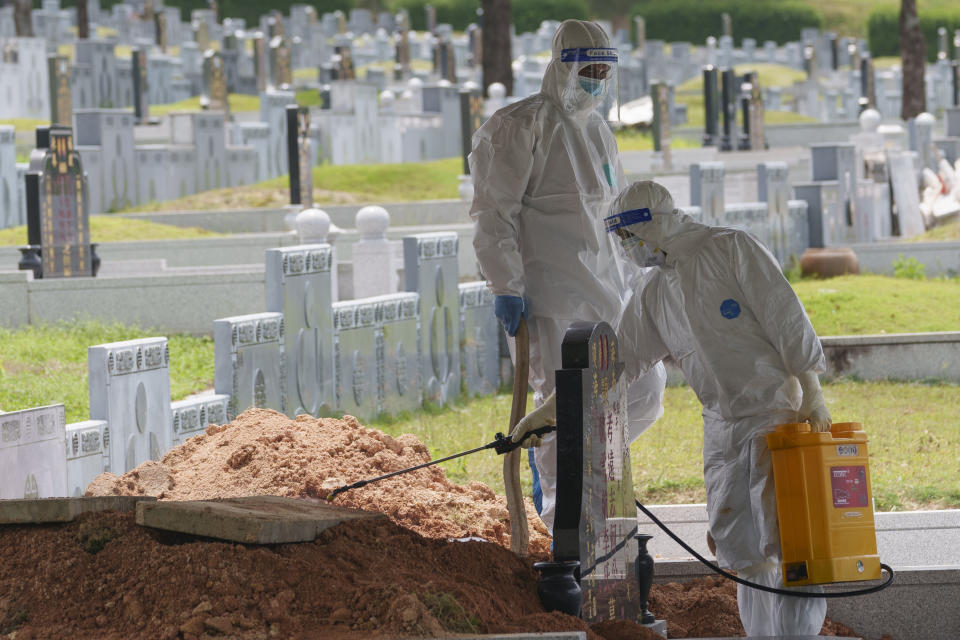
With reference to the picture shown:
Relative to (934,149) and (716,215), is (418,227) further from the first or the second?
(934,149)

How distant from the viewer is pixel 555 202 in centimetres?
572

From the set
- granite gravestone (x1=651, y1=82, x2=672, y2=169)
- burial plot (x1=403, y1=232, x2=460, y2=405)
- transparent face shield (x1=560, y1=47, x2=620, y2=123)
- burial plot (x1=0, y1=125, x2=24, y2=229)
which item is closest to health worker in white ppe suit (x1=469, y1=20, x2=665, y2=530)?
transparent face shield (x1=560, y1=47, x2=620, y2=123)

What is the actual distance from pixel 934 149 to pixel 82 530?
65.1 ft

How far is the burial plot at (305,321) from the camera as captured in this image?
8688mm

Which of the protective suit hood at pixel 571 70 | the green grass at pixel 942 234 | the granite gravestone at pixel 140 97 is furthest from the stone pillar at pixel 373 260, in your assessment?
the granite gravestone at pixel 140 97

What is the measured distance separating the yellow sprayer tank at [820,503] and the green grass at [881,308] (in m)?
8.18

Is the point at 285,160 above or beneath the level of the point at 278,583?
above

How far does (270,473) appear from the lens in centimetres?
632

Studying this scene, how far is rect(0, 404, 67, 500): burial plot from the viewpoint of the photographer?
601cm

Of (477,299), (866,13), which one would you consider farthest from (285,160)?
(866,13)

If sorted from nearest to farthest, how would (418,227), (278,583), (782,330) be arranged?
(278,583) < (782,330) < (418,227)

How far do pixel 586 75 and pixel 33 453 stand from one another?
276 centimetres

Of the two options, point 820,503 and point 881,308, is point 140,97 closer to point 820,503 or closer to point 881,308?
point 881,308

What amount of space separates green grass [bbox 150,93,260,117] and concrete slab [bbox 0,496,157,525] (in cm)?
2164
